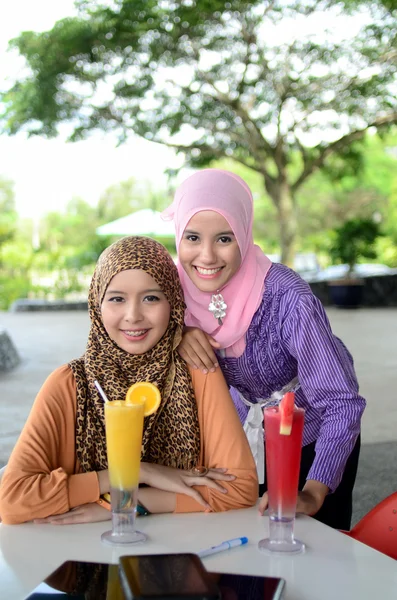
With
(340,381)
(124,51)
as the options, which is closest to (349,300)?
(124,51)

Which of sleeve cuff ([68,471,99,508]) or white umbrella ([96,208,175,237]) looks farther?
white umbrella ([96,208,175,237])

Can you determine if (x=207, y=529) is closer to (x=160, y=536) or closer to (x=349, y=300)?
(x=160, y=536)

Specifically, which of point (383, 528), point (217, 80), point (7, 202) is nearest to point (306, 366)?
point (383, 528)

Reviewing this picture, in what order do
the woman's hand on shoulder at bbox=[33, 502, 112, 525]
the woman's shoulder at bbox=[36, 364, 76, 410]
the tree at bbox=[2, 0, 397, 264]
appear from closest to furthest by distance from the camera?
the woman's hand on shoulder at bbox=[33, 502, 112, 525] < the woman's shoulder at bbox=[36, 364, 76, 410] < the tree at bbox=[2, 0, 397, 264]

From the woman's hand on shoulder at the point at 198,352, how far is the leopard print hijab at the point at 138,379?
2 cm

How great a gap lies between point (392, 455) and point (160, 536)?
331 cm

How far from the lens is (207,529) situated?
1316 mm

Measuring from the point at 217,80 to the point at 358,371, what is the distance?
815cm

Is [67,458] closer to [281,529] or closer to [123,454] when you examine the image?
[123,454]

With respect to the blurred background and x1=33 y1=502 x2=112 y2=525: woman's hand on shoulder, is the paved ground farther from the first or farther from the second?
the blurred background

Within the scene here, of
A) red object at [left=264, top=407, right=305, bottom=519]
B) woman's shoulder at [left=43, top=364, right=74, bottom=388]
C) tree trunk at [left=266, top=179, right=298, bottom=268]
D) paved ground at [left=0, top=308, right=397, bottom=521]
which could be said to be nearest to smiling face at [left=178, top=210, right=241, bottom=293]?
woman's shoulder at [left=43, top=364, right=74, bottom=388]

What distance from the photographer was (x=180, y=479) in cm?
147

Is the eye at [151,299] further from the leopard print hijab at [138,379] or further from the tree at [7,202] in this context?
the tree at [7,202]

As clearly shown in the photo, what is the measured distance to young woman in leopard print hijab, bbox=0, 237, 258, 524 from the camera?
1.43 m
